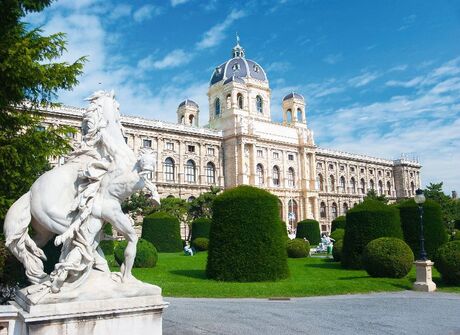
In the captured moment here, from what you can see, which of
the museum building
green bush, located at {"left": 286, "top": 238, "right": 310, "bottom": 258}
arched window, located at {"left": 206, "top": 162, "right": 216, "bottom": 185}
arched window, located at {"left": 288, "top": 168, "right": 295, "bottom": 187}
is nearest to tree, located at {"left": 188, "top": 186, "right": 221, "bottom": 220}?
the museum building

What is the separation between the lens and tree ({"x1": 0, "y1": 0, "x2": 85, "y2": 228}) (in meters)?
8.52

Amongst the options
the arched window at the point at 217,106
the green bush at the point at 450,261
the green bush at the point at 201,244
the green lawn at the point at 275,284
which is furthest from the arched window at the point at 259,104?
the green bush at the point at 450,261

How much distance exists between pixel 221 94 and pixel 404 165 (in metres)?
34.7

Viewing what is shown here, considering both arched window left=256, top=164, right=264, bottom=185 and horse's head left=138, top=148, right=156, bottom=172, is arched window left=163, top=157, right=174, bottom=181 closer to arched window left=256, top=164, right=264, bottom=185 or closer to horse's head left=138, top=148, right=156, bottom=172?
arched window left=256, top=164, right=264, bottom=185

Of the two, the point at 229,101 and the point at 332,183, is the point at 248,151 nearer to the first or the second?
the point at 229,101

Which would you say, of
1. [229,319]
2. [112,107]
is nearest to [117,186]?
[112,107]

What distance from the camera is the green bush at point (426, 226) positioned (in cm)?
1714

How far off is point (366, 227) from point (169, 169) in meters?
32.1

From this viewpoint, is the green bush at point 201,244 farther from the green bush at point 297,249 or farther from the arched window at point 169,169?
the arched window at point 169,169

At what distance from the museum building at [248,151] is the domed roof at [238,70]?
132 mm

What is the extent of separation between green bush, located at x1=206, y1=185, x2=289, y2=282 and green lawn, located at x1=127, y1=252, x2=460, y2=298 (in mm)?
521

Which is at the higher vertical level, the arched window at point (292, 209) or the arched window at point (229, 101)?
the arched window at point (229, 101)

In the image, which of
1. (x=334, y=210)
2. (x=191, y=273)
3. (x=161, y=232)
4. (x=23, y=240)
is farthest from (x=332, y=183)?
(x=23, y=240)

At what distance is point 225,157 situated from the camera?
166 ft
